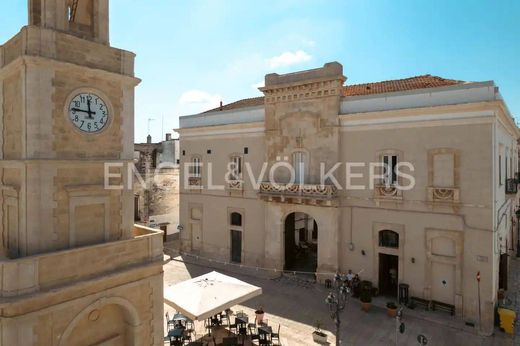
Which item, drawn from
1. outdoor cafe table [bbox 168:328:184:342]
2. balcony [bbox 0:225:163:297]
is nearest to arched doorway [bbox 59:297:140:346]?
balcony [bbox 0:225:163:297]

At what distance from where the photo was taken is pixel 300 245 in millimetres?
25938

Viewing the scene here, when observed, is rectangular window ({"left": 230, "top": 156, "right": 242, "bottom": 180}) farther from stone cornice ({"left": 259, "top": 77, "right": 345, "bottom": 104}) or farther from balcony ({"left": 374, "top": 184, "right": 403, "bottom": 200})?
balcony ({"left": 374, "top": 184, "right": 403, "bottom": 200})

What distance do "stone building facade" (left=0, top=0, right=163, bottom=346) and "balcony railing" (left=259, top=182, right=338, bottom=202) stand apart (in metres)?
10.6

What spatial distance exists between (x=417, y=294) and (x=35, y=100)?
1747cm

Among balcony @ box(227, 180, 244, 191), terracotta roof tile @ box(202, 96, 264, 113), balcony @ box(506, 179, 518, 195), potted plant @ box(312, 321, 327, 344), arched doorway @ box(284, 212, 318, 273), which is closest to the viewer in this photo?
potted plant @ box(312, 321, 327, 344)

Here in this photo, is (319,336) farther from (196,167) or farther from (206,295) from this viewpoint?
(196,167)

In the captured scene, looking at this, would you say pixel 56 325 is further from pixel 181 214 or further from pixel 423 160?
pixel 181 214

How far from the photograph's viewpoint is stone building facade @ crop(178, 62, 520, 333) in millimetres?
15242

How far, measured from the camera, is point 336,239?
1895 cm

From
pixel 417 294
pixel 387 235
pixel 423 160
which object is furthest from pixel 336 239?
pixel 423 160

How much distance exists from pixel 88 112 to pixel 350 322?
13484 millimetres

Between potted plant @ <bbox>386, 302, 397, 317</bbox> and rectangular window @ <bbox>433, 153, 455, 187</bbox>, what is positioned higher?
rectangular window @ <bbox>433, 153, 455, 187</bbox>

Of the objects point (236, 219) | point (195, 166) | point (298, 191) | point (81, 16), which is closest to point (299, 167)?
point (298, 191)

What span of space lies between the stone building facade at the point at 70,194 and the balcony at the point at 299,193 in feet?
34.8
